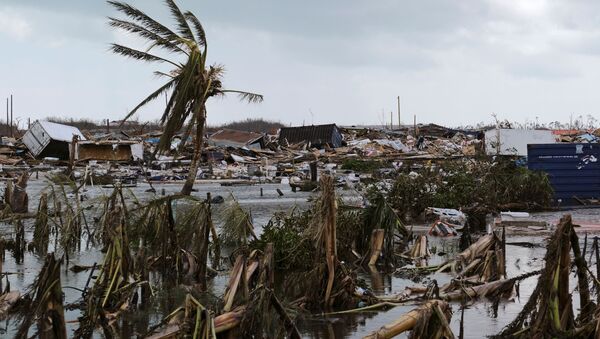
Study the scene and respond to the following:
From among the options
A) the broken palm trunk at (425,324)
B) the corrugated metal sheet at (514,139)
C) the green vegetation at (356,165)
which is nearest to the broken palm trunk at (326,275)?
the broken palm trunk at (425,324)

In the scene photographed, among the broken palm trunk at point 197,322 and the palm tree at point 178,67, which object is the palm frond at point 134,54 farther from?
the broken palm trunk at point 197,322

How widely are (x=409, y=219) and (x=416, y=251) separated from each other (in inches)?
248

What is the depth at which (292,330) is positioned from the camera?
720 centimetres

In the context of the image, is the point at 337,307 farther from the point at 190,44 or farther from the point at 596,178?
the point at 596,178

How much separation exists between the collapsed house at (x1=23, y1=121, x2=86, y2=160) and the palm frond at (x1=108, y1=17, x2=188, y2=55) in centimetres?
3073

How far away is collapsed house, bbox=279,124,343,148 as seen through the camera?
5756 cm

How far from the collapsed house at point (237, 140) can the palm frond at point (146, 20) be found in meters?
35.8

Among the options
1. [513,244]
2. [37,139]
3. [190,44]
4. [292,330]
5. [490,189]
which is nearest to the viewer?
[292,330]

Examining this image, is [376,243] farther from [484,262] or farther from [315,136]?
[315,136]

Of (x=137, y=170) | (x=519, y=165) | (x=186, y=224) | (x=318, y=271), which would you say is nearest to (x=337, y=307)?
(x=318, y=271)

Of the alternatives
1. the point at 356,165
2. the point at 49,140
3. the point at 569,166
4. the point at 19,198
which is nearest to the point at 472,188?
the point at 569,166

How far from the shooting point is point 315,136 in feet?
193

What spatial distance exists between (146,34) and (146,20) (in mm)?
327

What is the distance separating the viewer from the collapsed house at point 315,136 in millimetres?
57562
